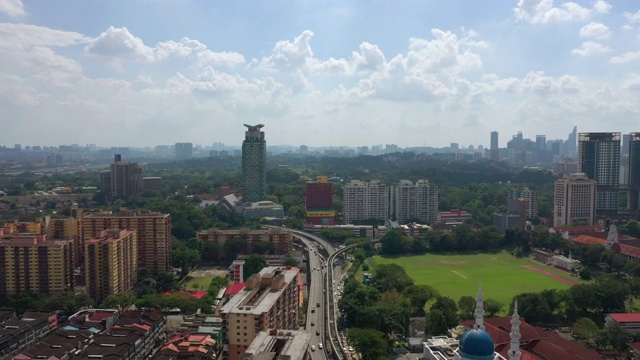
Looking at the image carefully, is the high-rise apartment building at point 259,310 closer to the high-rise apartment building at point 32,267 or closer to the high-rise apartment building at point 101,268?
the high-rise apartment building at point 101,268

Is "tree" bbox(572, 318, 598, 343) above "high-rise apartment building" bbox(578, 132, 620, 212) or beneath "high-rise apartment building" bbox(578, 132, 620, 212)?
beneath

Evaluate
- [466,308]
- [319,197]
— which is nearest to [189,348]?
[466,308]

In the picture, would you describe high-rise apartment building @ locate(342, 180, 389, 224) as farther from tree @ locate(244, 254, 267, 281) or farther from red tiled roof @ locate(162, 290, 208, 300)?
red tiled roof @ locate(162, 290, 208, 300)

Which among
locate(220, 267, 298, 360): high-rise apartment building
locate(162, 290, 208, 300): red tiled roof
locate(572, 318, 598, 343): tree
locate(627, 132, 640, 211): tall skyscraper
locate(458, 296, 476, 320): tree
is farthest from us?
locate(627, 132, 640, 211): tall skyscraper

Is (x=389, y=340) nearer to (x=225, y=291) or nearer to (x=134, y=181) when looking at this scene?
(x=225, y=291)

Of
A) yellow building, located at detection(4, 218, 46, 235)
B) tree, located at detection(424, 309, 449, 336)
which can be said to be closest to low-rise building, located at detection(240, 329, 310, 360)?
tree, located at detection(424, 309, 449, 336)

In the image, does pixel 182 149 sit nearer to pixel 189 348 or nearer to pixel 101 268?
pixel 101 268

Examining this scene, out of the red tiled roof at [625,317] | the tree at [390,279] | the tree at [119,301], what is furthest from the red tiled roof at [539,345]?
the tree at [119,301]
